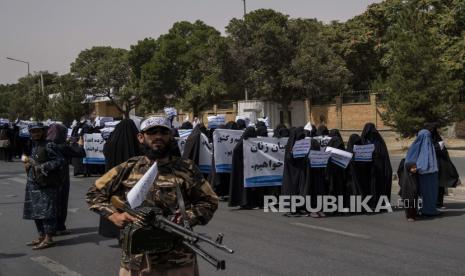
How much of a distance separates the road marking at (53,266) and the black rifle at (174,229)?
3.65 meters

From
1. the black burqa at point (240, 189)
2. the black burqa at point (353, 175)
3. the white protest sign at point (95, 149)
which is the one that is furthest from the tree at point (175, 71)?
the black burqa at point (353, 175)

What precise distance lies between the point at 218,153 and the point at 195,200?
8.60m

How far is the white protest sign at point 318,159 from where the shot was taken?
10148 millimetres

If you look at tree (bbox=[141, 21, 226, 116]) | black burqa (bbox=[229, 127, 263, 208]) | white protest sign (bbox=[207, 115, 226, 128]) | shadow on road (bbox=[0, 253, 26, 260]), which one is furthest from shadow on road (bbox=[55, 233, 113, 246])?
tree (bbox=[141, 21, 226, 116])

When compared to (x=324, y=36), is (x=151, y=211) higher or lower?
lower

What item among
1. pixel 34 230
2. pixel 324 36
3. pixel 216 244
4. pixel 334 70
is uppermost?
pixel 324 36

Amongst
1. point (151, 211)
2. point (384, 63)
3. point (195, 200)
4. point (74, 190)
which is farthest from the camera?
point (384, 63)

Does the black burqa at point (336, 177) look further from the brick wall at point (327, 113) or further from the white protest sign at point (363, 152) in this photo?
the brick wall at point (327, 113)

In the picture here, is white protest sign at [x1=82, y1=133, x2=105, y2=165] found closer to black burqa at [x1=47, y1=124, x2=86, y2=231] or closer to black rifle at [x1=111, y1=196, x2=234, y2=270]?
black burqa at [x1=47, y1=124, x2=86, y2=231]

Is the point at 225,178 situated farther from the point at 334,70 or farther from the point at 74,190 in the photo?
the point at 334,70

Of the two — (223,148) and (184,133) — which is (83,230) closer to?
(223,148)

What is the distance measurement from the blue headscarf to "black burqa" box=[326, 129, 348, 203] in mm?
1196

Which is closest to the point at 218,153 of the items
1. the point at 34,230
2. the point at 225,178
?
the point at 225,178

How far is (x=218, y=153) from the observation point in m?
12.2
